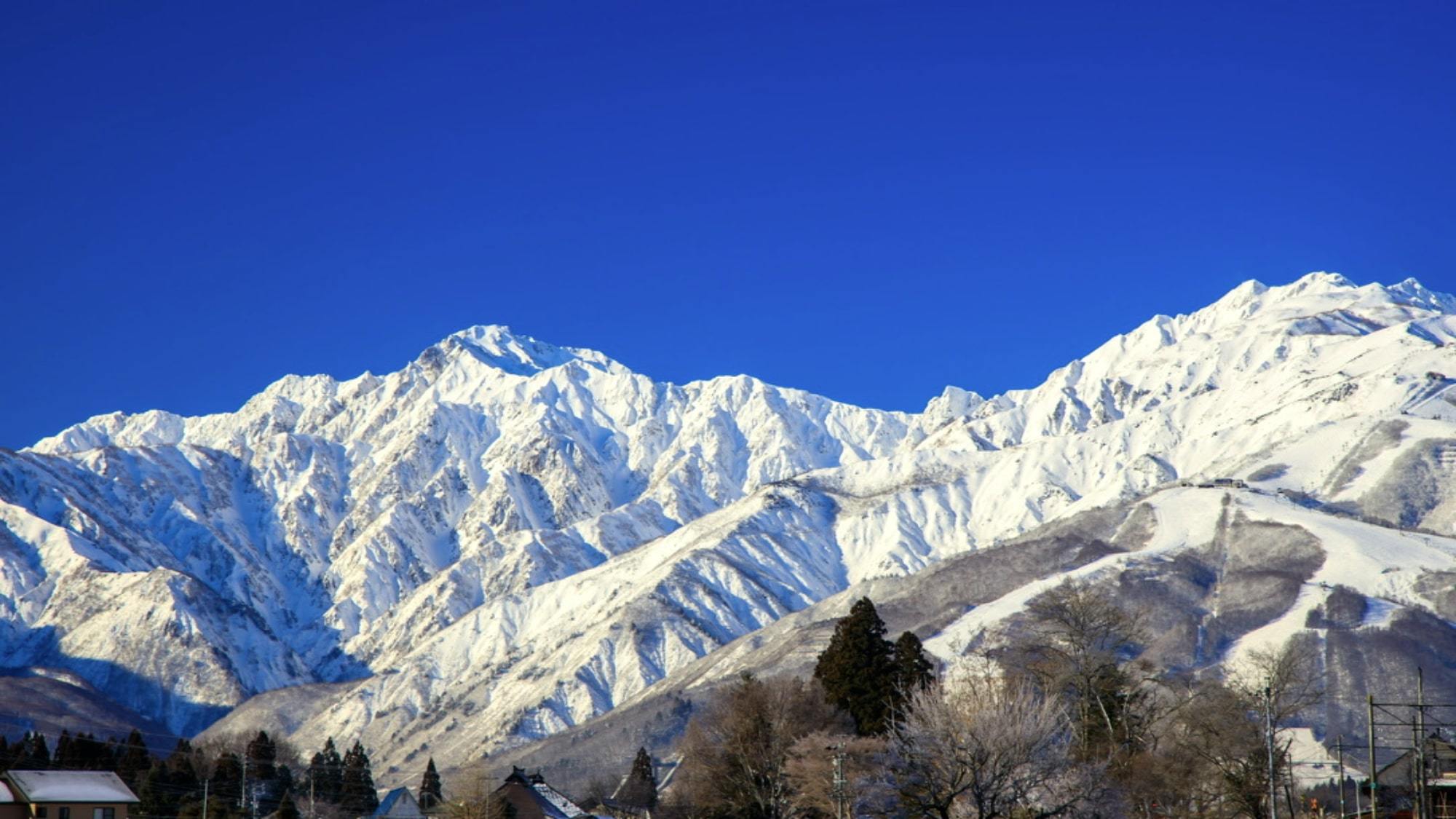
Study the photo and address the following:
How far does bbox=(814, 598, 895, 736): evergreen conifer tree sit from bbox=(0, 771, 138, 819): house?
138 ft

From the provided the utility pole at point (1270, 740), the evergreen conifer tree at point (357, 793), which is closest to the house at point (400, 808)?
the evergreen conifer tree at point (357, 793)

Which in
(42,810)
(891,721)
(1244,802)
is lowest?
(1244,802)

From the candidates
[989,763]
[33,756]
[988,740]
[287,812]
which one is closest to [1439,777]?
[989,763]

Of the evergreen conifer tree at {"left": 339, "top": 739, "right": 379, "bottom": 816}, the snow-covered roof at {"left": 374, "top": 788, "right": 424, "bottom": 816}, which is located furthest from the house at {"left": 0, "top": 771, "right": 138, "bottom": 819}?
the evergreen conifer tree at {"left": 339, "top": 739, "right": 379, "bottom": 816}

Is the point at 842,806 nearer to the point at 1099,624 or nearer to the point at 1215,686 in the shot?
the point at 1099,624

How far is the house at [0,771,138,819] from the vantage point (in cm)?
9931

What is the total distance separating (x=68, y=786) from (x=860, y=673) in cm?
4627

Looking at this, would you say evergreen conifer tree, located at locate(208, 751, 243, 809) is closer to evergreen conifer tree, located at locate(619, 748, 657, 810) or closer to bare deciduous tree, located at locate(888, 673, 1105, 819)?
evergreen conifer tree, located at locate(619, 748, 657, 810)

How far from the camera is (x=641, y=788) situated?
138125mm

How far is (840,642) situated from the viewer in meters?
101

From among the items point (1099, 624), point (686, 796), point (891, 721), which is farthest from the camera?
point (686, 796)

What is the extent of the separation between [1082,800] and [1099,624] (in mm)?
23483

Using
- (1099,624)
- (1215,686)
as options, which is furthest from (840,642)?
(1215,686)

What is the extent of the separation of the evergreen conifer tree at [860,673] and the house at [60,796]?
1651 inches
